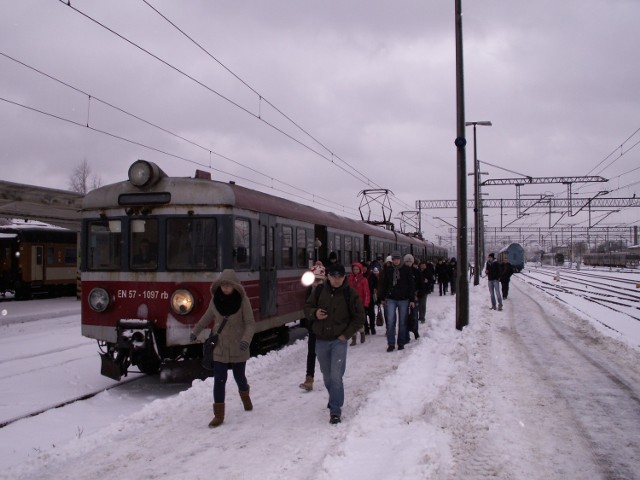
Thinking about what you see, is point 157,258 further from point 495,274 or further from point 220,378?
point 495,274

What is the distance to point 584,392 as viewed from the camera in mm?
7535

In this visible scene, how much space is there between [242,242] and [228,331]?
2.84 meters

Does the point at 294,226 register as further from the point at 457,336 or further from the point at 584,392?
the point at 584,392

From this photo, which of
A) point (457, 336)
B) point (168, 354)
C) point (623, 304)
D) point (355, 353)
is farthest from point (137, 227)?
point (623, 304)

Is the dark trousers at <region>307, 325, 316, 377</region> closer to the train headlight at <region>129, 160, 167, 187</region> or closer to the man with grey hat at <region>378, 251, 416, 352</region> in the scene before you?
the man with grey hat at <region>378, 251, 416, 352</region>

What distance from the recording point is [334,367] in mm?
6078

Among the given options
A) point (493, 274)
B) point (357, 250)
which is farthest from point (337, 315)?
point (493, 274)

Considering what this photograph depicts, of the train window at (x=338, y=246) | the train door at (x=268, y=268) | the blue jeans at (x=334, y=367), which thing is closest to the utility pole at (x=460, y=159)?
the train window at (x=338, y=246)

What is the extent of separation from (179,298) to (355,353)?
370 centimetres

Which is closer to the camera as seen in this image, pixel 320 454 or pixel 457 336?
pixel 320 454

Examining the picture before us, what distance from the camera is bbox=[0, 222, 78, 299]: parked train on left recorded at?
2495cm

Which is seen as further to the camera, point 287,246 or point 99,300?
point 287,246

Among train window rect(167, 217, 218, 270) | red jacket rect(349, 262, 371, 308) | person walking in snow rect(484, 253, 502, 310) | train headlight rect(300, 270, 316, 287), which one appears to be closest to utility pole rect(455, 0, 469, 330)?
red jacket rect(349, 262, 371, 308)

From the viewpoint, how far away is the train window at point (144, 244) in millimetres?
8445
